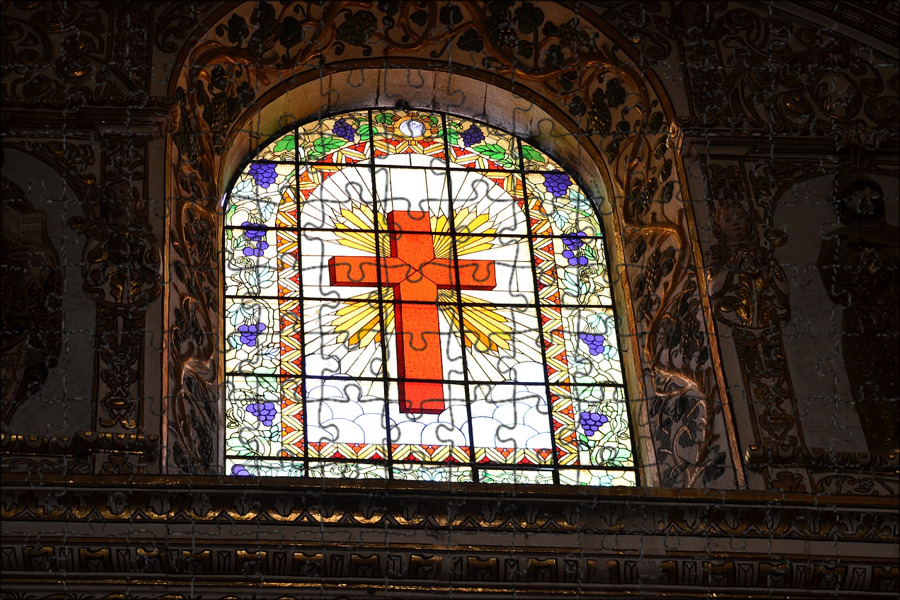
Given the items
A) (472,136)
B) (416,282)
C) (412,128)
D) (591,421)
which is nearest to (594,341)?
(591,421)

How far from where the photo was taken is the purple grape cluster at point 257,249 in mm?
8680

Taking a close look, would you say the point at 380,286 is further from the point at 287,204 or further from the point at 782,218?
the point at 782,218

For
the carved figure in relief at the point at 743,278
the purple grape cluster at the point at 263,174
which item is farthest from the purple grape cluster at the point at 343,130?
the carved figure in relief at the point at 743,278

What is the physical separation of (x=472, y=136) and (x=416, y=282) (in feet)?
3.64

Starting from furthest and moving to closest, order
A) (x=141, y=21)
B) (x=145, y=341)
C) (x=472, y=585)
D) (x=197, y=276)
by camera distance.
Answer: (x=141, y=21), (x=197, y=276), (x=145, y=341), (x=472, y=585)

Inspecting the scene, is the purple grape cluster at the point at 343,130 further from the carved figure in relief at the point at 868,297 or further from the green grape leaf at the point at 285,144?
the carved figure in relief at the point at 868,297

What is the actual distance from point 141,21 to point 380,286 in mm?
1759

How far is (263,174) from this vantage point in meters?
9.08

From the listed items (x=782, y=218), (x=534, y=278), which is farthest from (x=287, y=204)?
(x=782, y=218)

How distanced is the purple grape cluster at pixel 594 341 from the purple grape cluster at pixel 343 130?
5.44ft

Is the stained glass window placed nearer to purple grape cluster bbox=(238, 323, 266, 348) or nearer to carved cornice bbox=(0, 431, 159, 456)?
purple grape cluster bbox=(238, 323, 266, 348)

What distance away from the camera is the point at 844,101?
912 cm

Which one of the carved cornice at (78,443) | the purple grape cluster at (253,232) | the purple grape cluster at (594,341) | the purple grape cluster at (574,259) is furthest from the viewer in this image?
the purple grape cluster at (574,259)

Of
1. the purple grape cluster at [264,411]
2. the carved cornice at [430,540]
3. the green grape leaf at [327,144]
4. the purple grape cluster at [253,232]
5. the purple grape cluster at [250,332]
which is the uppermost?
the green grape leaf at [327,144]
